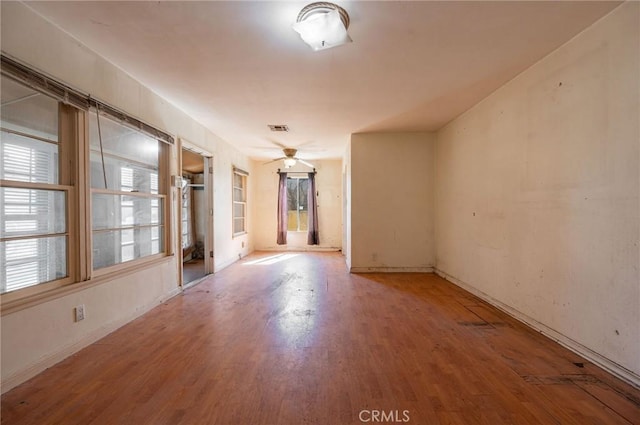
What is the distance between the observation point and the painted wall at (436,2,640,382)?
1.77 meters

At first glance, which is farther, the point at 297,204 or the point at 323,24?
the point at 297,204

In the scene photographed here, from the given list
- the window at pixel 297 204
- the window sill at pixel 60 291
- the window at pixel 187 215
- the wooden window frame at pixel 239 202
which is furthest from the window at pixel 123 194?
the window at pixel 297 204

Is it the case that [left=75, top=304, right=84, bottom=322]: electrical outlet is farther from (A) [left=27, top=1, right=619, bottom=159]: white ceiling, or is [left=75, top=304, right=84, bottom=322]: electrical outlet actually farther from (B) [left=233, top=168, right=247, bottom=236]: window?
(B) [left=233, top=168, right=247, bottom=236]: window

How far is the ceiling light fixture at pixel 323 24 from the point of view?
1758mm

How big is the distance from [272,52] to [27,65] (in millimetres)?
1607

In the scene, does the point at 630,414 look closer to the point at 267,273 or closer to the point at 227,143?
the point at 267,273

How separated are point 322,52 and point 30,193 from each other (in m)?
2.35

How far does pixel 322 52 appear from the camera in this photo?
230 cm

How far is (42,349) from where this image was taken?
1.88m

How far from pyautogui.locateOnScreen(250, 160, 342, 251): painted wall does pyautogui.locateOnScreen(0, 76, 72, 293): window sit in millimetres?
5356

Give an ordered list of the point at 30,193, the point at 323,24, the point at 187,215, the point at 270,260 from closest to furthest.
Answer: the point at 323,24 → the point at 30,193 → the point at 270,260 → the point at 187,215

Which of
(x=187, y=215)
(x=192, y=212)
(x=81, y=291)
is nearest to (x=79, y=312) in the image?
(x=81, y=291)

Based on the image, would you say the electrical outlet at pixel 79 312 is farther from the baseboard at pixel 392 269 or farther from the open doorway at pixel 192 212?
the baseboard at pixel 392 269

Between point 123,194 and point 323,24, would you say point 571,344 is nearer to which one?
point 323,24
